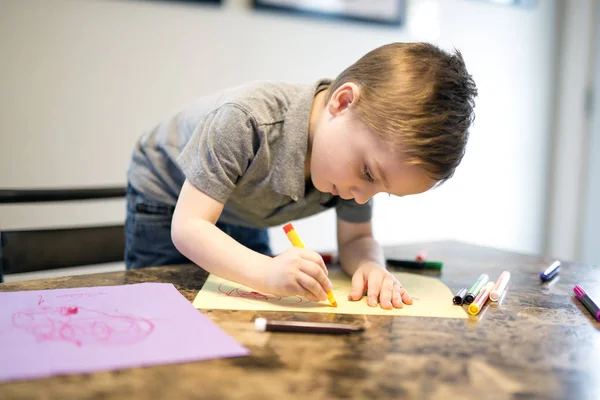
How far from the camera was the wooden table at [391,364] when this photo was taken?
400 mm

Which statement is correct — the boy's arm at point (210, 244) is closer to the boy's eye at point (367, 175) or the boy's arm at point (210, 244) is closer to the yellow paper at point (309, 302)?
the yellow paper at point (309, 302)

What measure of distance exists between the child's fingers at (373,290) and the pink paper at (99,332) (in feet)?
0.70

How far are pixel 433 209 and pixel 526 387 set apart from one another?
173cm

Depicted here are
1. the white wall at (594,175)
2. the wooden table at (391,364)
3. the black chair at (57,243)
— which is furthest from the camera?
the white wall at (594,175)

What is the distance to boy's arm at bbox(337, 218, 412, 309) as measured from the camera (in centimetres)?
68

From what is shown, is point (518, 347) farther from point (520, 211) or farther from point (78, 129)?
point (520, 211)

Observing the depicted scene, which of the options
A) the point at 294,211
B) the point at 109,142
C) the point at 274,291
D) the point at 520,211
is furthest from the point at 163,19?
the point at 520,211

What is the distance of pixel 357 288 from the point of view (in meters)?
0.71

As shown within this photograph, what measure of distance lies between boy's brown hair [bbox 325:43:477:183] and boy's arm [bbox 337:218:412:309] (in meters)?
0.15

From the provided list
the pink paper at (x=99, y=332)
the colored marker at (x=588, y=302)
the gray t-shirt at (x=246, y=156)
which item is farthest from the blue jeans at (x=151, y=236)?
the colored marker at (x=588, y=302)

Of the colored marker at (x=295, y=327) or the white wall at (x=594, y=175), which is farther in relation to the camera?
the white wall at (x=594, y=175)

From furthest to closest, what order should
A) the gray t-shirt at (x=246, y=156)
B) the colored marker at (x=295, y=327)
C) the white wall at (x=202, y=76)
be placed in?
the white wall at (x=202, y=76) < the gray t-shirt at (x=246, y=156) < the colored marker at (x=295, y=327)

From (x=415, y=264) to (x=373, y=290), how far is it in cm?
24

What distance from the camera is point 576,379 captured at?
0.45m
